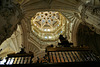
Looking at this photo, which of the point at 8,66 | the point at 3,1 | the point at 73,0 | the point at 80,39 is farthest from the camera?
the point at 80,39

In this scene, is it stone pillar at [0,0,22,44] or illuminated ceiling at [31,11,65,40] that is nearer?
stone pillar at [0,0,22,44]

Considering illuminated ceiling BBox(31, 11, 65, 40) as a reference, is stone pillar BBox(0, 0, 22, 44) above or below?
above

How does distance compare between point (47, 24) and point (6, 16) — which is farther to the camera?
point (47, 24)

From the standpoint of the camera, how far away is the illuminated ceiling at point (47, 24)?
55.3 feet

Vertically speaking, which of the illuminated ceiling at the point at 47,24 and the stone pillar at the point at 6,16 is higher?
the stone pillar at the point at 6,16

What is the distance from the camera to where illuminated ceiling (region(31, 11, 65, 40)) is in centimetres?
1684

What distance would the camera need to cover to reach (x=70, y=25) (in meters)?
12.4

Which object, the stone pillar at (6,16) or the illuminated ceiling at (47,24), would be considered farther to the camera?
the illuminated ceiling at (47,24)

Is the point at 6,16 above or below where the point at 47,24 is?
above

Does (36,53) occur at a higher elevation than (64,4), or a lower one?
lower

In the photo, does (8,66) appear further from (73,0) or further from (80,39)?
(80,39)

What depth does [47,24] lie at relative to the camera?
18812 millimetres

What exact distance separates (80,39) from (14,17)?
311 inches

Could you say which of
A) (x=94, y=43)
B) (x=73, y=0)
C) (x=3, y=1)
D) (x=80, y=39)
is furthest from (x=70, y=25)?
(x=3, y=1)
